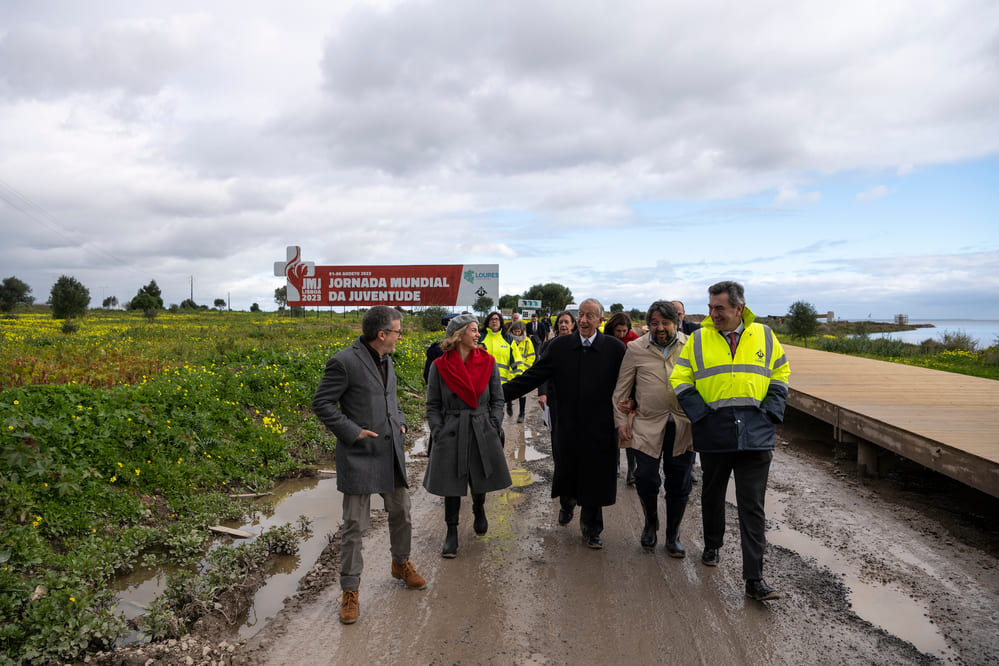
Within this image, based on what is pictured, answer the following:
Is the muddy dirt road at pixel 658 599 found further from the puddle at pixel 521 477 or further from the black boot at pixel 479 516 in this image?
the puddle at pixel 521 477

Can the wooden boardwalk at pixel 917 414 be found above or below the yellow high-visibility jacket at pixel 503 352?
below

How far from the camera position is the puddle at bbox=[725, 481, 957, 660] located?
134 inches

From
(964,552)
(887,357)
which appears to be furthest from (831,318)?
(964,552)

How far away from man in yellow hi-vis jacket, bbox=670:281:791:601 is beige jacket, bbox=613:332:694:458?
525 mm

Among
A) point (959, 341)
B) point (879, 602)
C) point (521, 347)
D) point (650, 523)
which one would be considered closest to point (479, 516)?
point (650, 523)

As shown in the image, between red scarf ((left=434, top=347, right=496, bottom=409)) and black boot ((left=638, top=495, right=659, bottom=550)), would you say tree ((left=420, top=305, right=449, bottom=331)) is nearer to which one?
red scarf ((left=434, top=347, right=496, bottom=409))

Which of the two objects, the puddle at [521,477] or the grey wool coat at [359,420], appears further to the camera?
the puddle at [521,477]

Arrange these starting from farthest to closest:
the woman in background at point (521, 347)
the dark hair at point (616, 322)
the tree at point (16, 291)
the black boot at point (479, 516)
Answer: the tree at point (16, 291), the woman in background at point (521, 347), the dark hair at point (616, 322), the black boot at point (479, 516)

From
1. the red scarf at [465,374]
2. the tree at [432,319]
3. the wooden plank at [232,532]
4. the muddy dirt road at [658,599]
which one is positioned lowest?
the wooden plank at [232,532]

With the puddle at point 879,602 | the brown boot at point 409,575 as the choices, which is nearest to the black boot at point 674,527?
the puddle at point 879,602

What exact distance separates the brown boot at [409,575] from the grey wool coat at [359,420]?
65 centimetres

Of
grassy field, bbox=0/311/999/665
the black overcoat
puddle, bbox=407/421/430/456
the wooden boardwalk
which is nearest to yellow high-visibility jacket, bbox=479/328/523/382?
puddle, bbox=407/421/430/456

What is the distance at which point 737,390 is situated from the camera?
4.01m

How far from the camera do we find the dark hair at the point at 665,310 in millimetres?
4938
